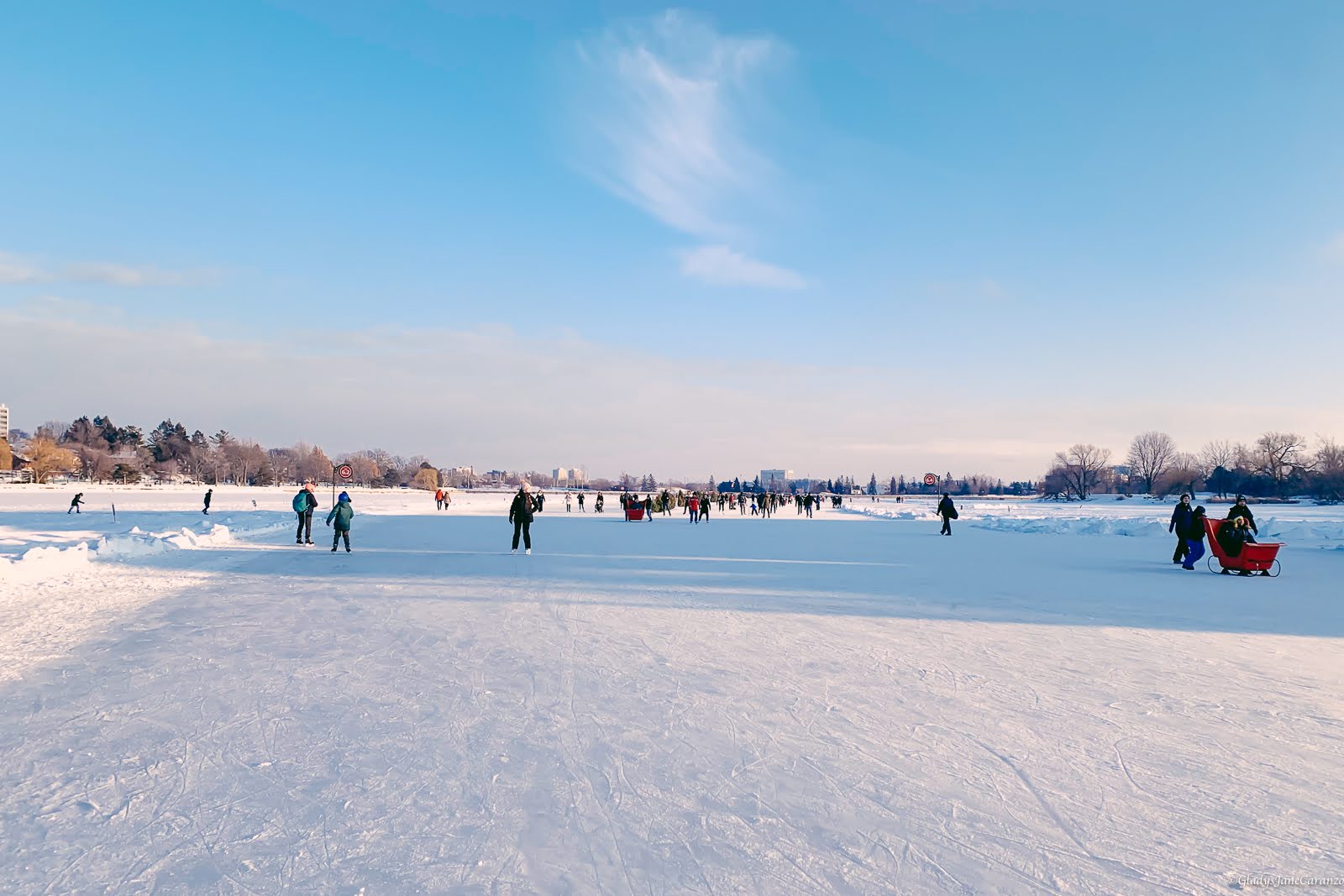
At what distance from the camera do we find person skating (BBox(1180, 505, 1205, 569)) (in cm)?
1438

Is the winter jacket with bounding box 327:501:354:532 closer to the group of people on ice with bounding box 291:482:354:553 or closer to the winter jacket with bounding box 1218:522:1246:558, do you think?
the group of people on ice with bounding box 291:482:354:553

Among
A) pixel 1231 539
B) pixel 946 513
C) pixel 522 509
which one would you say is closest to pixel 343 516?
pixel 522 509

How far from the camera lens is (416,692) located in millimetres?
5070

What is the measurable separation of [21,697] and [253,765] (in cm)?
257

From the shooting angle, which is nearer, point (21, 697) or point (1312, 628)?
point (21, 697)

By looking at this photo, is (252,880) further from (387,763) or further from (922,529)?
(922,529)

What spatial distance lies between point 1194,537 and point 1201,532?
18 cm

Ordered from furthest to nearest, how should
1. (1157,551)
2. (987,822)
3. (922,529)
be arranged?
(922,529)
(1157,551)
(987,822)

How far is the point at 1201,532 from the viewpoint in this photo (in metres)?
14.4

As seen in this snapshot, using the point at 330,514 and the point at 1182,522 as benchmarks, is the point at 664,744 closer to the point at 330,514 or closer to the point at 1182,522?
the point at 1182,522

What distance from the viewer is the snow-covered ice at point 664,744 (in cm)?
279

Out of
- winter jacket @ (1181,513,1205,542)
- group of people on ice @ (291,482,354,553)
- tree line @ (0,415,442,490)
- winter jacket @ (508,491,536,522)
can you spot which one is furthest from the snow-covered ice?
tree line @ (0,415,442,490)

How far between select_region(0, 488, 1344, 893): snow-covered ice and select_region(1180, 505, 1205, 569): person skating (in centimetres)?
506

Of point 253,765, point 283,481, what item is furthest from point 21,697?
point 283,481
